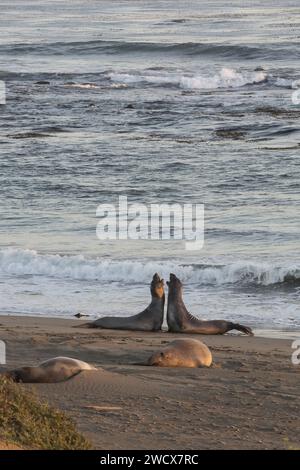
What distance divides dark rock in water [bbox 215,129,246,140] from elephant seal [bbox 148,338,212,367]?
15331mm

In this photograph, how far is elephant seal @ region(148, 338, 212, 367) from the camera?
923cm

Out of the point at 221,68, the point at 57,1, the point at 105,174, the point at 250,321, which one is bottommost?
the point at 250,321

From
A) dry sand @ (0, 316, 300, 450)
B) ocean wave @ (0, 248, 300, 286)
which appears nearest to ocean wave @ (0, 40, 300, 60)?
ocean wave @ (0, 248, 300, 286)

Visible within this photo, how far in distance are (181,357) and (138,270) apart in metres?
5.14

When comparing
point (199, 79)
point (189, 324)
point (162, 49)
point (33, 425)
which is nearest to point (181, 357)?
point (189, 324)

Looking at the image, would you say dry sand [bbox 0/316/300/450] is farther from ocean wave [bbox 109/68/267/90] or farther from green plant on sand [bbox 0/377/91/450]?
ocean wave [bbox 109/68/267/90]

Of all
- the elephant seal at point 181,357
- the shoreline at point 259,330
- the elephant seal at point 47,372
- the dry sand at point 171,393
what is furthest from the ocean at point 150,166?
the elephant seal at point 47,372

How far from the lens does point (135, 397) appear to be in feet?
26.8

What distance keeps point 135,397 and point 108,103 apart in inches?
881

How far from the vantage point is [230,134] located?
24.8 m

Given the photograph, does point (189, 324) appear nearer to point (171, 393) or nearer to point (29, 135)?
point (171, 393)

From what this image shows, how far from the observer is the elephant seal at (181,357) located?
9.23 m
